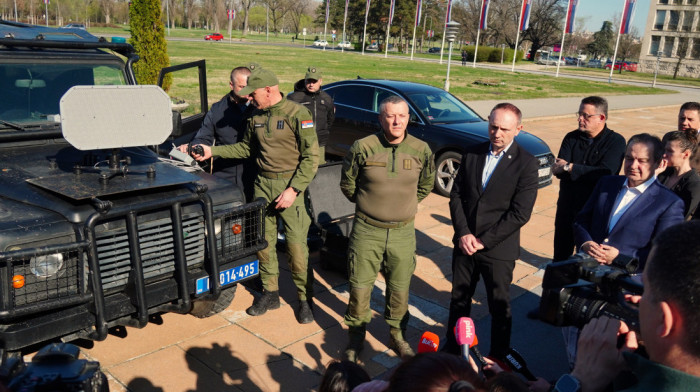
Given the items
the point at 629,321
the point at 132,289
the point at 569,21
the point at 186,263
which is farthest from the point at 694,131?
the point at 569,21

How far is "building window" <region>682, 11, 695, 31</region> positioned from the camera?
7347 centimetres

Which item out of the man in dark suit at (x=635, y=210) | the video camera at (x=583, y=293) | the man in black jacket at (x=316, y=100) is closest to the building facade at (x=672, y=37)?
the man in black jacket at (x=316, y=100)

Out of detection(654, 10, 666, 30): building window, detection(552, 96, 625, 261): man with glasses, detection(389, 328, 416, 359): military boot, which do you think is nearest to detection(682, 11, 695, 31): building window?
detection(654, 10, 666, 30): building window

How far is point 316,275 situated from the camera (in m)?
6.02

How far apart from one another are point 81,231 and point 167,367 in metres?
1.28

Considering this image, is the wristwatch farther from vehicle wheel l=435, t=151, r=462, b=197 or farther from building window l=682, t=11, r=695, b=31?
building window l=682, t=11, r=695, b=31

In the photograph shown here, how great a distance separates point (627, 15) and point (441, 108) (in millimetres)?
35278

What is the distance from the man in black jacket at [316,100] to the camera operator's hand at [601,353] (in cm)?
575

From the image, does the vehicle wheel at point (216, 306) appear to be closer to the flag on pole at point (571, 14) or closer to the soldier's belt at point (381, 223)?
the soldier's belt at point (381, 223)

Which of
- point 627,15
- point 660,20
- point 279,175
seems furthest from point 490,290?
point 660,20

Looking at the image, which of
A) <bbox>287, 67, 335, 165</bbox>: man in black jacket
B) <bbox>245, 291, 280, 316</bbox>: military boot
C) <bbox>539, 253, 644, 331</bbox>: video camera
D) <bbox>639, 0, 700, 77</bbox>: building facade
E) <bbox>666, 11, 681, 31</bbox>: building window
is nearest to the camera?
<bbox>539, 253, 644, 331</bbox>: video camera

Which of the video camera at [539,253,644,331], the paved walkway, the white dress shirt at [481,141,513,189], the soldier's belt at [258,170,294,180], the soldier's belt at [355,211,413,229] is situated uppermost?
the white dress shirt at [481,141,513,189]

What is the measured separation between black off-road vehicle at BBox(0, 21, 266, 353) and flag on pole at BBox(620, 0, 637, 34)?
Answer: 133ft

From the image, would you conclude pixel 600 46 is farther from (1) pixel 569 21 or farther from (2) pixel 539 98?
(2) pixel 539 98
